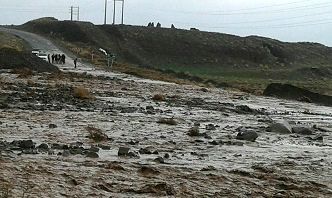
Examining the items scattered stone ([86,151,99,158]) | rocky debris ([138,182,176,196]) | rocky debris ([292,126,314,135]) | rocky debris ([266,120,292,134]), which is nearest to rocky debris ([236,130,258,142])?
rocky debris ([266,120,292,134])

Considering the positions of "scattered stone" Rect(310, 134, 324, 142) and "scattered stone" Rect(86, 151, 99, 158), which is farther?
"scattered stone" Rect(310, 134, 324, 142)

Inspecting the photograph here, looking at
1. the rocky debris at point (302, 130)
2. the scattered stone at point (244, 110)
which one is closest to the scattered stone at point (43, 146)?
the rocky debris at point (302, 130)

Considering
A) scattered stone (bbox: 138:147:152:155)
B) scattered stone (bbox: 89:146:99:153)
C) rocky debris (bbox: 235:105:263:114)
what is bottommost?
rocky debris (bbox: 235:105:263:114)

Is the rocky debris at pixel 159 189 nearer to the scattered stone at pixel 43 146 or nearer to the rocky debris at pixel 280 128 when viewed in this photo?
the scattered stone at pixel 43 146

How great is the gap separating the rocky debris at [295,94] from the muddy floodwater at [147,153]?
47.6 ft

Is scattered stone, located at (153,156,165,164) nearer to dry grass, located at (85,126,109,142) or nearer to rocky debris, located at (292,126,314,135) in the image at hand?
dry grass, located at (85,126,109,142)

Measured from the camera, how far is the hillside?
90375mm

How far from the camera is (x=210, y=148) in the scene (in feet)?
46.8

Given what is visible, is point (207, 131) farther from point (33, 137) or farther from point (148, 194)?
point (148, 194)

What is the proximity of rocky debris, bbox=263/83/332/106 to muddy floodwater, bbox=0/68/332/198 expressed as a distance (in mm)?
14494

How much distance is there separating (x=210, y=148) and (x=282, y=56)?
92.0m

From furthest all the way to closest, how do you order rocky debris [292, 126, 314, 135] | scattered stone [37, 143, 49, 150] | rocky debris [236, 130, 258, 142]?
rocky debris [292, 126, 314, 135] < rocky debris [236, 130, 258, 142] < scattered stone [37, 143, 49, 150]

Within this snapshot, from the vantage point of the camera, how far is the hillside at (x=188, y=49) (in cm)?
9038

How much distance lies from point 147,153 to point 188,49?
8734 cm
